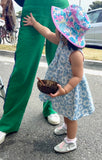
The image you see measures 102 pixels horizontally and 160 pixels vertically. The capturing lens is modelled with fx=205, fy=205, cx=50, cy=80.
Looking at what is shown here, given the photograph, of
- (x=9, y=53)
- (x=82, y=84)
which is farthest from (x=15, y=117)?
(x=9, y=53)

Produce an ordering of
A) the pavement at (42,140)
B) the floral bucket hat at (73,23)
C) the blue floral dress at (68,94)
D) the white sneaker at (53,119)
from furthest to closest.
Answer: the white sneaker at (53,119) < the pavement at (42,140) < the blue floral dress at (68,94) < the floral bucket hat at (73,23)

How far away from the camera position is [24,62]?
1.62 m

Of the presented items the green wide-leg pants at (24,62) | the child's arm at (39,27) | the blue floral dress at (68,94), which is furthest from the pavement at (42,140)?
the child's arm at (39,27)

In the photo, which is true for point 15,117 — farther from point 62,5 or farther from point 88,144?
point 62,5

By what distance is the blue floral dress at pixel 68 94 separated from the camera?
1.45 m

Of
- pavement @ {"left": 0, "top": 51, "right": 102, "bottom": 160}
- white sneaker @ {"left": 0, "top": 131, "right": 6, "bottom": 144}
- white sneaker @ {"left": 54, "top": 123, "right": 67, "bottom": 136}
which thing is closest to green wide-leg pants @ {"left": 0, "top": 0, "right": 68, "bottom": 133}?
white sneaker @ {"left": 0, "top": 131, "right": 6, "bottom": 144}

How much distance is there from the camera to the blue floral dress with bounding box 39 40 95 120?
4.76ft

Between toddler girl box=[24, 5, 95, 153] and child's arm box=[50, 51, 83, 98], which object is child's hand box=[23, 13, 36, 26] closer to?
toddler girl box=[24, 5, 95, 153]

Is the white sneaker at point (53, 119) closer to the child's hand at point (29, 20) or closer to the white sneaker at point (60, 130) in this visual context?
the white sneaker at point (60, 130)


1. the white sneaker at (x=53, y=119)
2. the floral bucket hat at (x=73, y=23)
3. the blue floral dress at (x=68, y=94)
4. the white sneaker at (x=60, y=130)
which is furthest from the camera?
the white sneaker at (x=53, y=119)

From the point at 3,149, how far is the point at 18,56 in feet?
2.42

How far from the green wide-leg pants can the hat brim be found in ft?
0.63

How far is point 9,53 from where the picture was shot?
204 inches

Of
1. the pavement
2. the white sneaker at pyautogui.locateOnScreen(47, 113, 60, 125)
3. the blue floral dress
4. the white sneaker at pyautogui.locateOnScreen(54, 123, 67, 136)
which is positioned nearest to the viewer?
the blue floral dress
